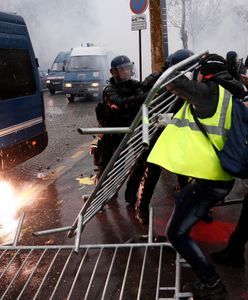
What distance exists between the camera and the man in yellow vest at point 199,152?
2.69m

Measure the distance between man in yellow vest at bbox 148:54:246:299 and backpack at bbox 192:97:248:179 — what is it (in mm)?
38

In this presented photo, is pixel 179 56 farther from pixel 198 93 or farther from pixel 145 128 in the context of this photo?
pixel 145 128

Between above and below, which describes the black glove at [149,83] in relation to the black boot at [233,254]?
above

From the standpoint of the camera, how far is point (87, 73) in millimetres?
17703

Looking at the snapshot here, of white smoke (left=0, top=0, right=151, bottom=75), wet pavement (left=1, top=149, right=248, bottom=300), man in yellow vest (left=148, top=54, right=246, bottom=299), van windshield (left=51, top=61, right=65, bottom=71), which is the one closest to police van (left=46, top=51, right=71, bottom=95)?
van windshield (left=51, top=61, right=65, bottom=71)

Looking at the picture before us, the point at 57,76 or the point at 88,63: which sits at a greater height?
the point at 88,63

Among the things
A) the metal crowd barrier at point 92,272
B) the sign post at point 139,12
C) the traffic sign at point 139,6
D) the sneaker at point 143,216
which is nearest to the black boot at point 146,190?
the sneaker at point 143,216

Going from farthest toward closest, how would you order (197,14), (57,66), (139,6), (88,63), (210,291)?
(197,14) → (57,66) → (88,63) → (139,6) → (210,291)

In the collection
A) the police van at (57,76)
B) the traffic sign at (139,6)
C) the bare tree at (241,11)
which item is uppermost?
the bare tree at (241,11)

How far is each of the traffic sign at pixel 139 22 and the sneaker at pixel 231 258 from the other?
7281mm

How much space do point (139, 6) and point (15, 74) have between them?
441 centimetres

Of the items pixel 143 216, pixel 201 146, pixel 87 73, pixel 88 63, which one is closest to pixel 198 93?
pixel 201 146

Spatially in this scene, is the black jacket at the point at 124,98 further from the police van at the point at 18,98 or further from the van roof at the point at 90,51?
the van roof at the point at 90,51

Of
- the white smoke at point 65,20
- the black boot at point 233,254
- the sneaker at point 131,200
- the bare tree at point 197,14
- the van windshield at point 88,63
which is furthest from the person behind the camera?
the bare tree at point 197,14
